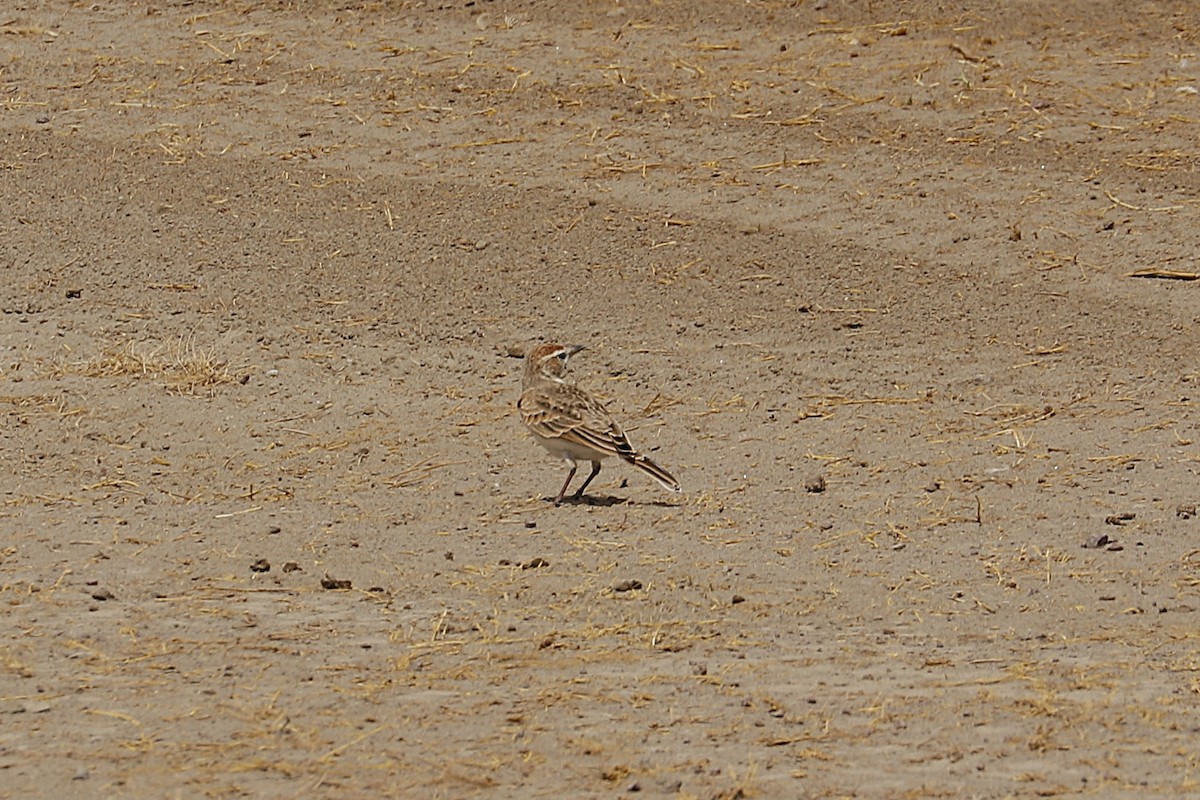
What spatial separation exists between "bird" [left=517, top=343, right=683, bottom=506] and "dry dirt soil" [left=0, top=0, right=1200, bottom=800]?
252 mm

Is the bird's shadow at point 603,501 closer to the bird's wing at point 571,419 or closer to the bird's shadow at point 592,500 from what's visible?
the bird's shadow at point 592,500

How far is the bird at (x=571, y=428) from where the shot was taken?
10711 millimetres

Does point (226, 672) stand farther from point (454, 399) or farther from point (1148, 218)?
point (1148, 218)

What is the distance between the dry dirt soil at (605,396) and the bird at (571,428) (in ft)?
0.83

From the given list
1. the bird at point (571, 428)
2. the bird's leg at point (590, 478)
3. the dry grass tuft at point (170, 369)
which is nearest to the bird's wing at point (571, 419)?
the bird at point (571, 428)

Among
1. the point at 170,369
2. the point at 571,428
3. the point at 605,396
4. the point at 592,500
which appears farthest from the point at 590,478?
the point at 170,369

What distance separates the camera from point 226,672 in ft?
26.1

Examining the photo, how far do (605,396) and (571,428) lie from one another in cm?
251

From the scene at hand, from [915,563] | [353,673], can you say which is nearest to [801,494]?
[915,563]

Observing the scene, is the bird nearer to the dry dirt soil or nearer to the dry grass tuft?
the dry dirt soil

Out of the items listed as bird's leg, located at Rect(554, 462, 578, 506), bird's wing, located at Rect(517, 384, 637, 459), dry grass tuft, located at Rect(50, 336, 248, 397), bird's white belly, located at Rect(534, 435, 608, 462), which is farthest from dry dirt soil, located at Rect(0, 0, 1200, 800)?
bird's wing, located at Rect(517, 384, 637, 459)

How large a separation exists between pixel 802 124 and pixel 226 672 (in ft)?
34.9

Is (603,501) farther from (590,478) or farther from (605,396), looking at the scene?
(605,396)

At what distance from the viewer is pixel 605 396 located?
13320 millimetres
